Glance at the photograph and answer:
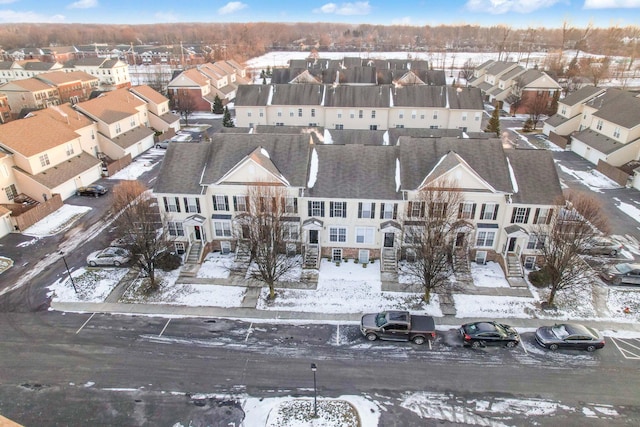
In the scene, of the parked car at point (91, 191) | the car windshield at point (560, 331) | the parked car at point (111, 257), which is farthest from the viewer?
the parked car at point (91, 191)

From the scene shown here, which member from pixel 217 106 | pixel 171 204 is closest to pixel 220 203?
pixel 171 204

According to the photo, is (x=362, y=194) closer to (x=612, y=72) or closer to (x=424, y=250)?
(x=424, y=250)

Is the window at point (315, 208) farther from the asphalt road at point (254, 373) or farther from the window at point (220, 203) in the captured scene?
the asphalt road at point (254, 373)

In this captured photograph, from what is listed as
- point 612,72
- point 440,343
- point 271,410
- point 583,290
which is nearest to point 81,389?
point 271,410

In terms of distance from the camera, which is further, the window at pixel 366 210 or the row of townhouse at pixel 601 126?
the row of townhouse at pixel 601 126

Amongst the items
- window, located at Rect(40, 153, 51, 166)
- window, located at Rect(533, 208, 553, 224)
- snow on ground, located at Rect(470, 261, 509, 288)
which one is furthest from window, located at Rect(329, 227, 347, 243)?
window, located at Rect(40, 153, 51, 166)

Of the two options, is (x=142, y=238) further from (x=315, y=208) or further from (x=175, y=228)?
(x=315, y=208)

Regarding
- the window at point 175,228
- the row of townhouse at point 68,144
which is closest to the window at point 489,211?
the window at point 175,228
